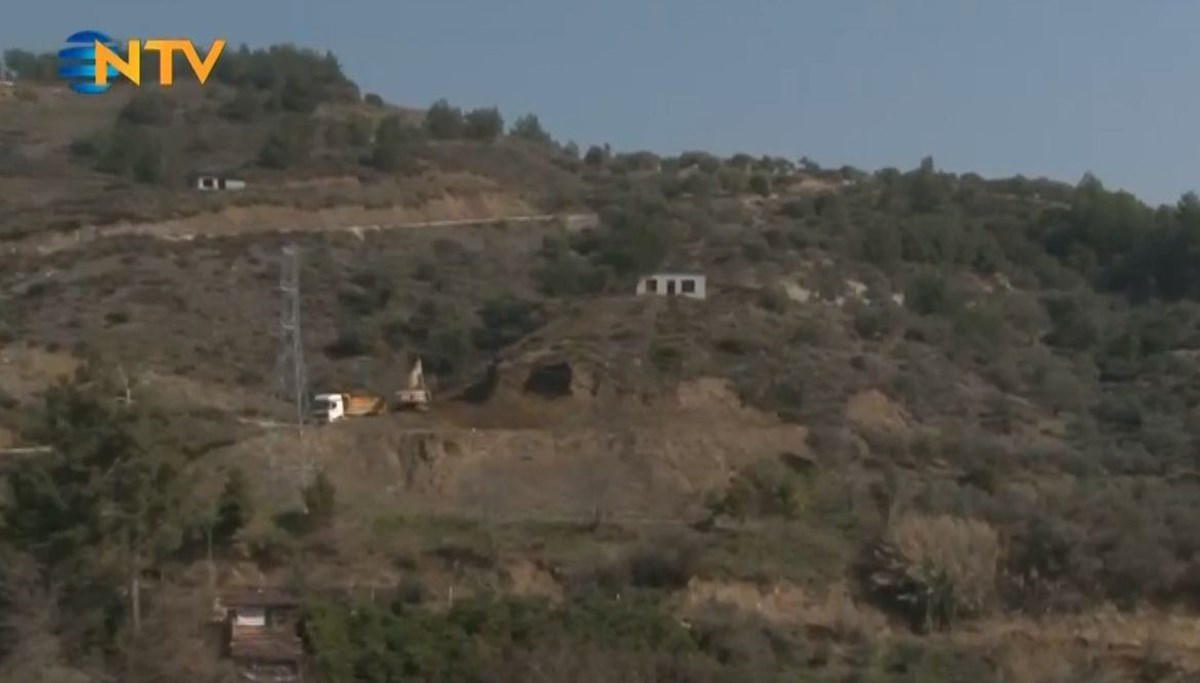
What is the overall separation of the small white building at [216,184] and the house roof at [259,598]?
1482 inches

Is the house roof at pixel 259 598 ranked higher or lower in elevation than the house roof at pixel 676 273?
lower

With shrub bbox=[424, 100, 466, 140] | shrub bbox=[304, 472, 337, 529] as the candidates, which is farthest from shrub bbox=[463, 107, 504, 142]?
shrub bbox=[304, 472, 337, 529]

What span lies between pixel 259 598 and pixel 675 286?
22816 millimetres

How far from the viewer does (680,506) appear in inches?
1219

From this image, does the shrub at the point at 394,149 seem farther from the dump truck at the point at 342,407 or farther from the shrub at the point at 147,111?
the dump truck at the point at 342,407

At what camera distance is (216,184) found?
205 feet

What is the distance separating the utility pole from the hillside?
487 millimetres

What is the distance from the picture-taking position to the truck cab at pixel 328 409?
3446 cm

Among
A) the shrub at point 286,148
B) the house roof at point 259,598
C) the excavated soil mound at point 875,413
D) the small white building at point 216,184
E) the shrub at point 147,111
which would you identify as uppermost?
the shrub at point 147,111

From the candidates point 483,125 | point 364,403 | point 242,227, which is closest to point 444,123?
point 483,125

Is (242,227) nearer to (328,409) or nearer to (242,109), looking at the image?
(242,109)

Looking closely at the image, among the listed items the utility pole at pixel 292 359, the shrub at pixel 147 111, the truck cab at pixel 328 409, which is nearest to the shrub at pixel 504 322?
the utility pole at pixel 292 359

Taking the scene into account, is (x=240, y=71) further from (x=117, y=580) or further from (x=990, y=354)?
(x=117, y=580)

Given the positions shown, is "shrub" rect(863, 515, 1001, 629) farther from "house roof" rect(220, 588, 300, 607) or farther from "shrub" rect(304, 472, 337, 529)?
"house roof" rect(220, 588, 300, 607)
